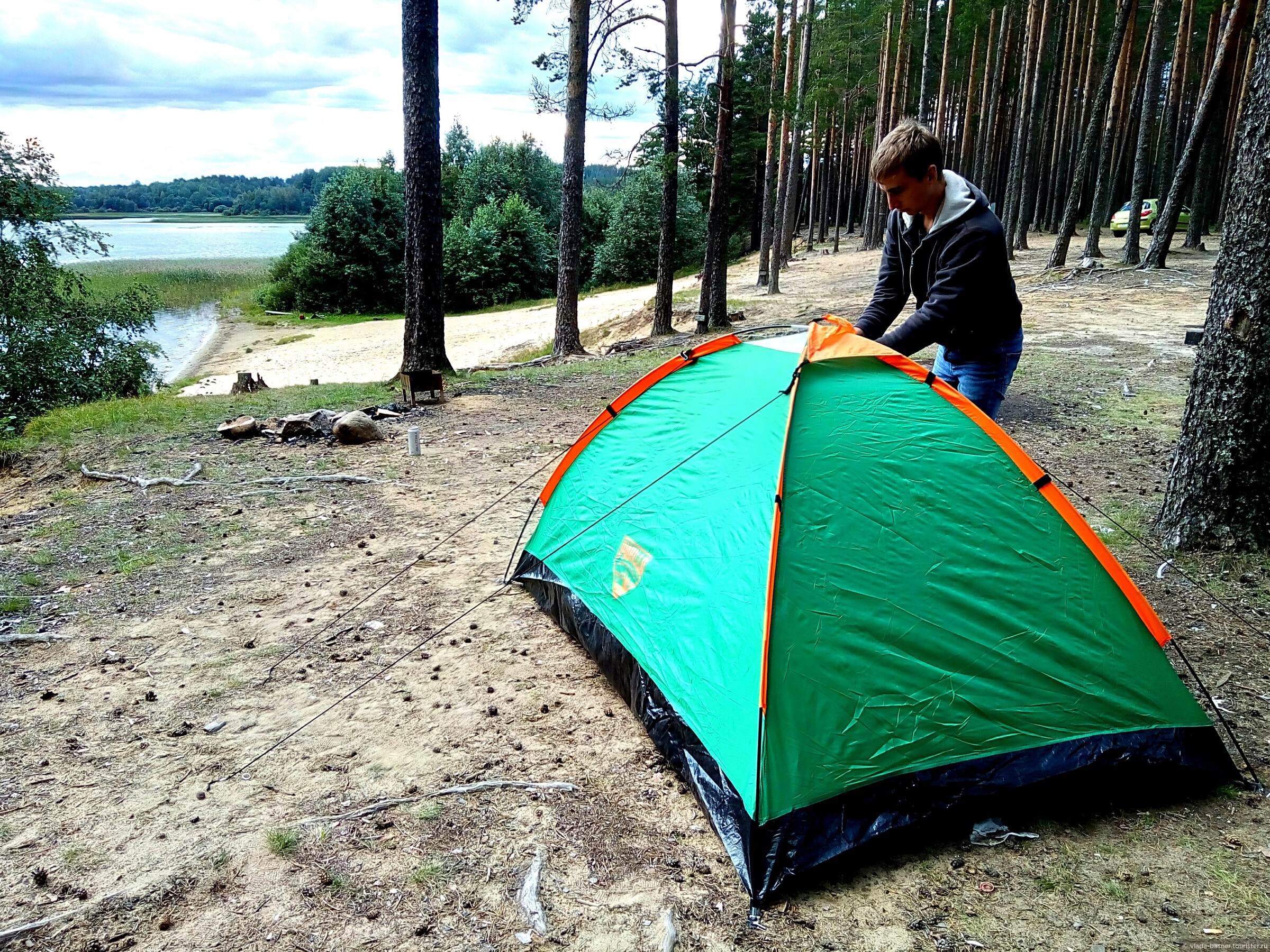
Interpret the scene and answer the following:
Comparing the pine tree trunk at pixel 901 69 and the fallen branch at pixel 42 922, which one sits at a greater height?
the pine tree trunk at pixel 901 69

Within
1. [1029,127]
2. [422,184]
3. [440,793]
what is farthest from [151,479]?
[1029,127]

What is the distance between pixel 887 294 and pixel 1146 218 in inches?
1020

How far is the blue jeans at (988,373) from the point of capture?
3.70 meters

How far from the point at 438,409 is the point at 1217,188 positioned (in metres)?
34.4

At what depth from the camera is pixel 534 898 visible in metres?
2.55

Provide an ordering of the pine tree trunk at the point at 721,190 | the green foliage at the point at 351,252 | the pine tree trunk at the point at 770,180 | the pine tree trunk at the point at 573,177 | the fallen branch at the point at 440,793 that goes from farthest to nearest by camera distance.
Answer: the green foliage at the point at 351,252, the pine tree trunk at the point at 770,180, the pine tree trunk at the point at 721,190, the pine tree trunk at the point at 573,177, the fallen branch at the point at 440,793

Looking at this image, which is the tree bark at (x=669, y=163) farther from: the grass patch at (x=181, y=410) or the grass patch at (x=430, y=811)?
the grass patch at (x=430, y=811)

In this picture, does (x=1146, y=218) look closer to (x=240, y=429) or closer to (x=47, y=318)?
(x=240, y=429)

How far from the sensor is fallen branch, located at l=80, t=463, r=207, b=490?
673cm

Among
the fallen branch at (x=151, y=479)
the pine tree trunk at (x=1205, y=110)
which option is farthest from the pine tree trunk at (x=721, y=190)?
the fallen branch at (x=151, y=479)

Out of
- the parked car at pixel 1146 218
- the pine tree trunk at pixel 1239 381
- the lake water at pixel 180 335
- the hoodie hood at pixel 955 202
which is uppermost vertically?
the parked car at pixel 1146 218

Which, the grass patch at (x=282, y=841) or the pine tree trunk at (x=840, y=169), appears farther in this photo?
the pine tree trunk at (x=840, y=169)

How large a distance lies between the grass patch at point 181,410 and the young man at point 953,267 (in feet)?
24.1

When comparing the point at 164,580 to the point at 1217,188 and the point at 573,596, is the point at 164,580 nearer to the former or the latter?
the point at 573,596
